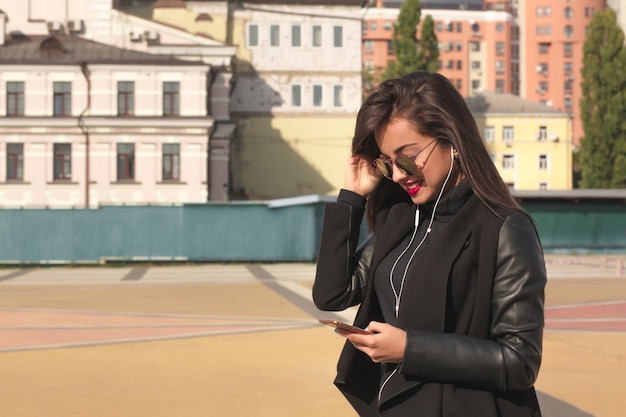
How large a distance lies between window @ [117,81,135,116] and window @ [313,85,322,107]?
16.8m

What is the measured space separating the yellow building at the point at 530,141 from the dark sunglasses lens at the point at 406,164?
86983mm

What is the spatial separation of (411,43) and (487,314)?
70.4 m

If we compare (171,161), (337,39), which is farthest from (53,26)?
(337,39)

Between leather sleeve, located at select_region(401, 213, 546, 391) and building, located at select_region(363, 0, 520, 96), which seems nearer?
leather sleeve, located at select_region(401, 213, 546, 391)

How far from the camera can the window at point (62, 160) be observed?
50625mm

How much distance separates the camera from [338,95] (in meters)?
65.6

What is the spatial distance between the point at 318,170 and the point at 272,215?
84.1 feet

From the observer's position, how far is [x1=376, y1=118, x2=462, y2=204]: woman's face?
11.7 ft

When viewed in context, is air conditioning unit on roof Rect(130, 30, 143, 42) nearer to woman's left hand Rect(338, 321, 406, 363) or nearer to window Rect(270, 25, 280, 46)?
window Rect(270, 25, 280, 46)

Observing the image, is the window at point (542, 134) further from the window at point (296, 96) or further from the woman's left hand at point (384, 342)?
the woman's left hand at point (384, 342)

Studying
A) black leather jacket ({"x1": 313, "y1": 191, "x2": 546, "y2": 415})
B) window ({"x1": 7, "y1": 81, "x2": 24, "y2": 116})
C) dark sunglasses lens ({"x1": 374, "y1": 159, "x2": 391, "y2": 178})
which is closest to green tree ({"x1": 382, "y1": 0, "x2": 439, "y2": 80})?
window ({"x1": 7, "y1": 81, "x2": 24, "y2": 116})

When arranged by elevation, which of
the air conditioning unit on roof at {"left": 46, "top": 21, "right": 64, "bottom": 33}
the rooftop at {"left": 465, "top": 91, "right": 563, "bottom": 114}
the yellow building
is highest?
the air conditioning unit on roof at {"left": 46, "top": 21, "right": 64, "bottom": 33}

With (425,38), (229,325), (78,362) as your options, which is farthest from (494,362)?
(425,38)

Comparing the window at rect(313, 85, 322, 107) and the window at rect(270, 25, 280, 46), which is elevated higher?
the window at rect(270, 25, 280, 46)
